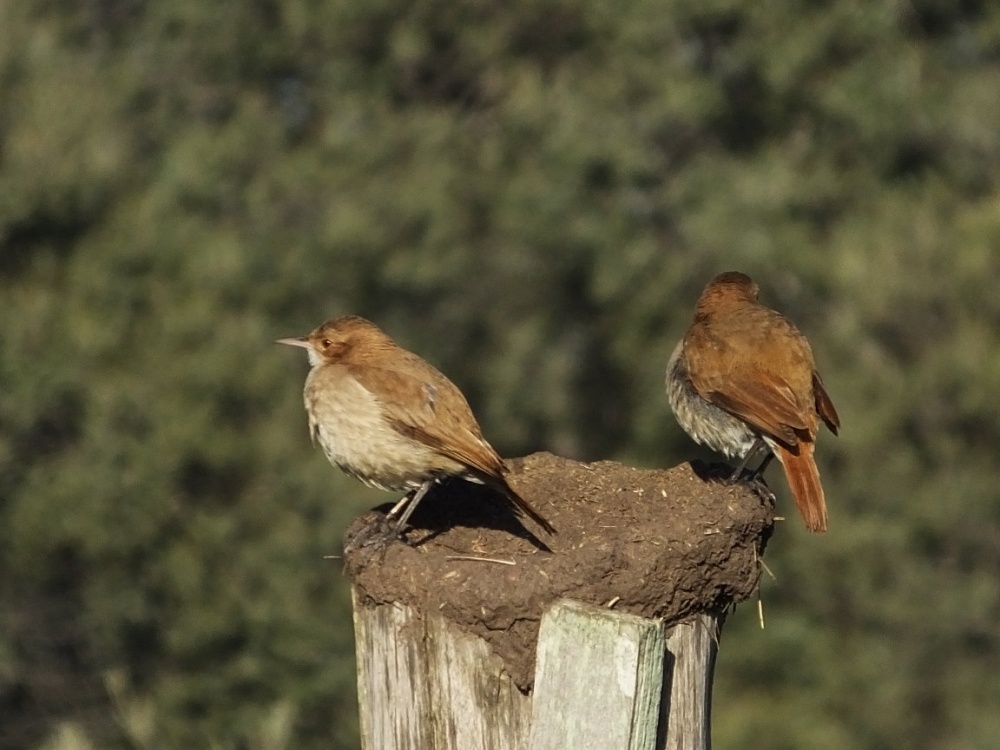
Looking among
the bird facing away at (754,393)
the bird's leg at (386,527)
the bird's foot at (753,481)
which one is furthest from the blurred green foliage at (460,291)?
the bird's leg at (386,527)

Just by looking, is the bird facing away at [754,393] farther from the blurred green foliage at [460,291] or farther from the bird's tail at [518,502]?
the blurred green foliage at [460,291]

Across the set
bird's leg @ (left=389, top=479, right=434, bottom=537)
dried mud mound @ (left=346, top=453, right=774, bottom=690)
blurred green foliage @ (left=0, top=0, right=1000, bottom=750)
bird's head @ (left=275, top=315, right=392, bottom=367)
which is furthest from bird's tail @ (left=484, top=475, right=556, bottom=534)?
blurred green foliage @ (left=0, top=0, right=1000, bottom=750)

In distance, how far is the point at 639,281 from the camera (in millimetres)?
22375

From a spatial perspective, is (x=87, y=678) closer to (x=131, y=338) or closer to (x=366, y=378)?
(x=131, y=338)

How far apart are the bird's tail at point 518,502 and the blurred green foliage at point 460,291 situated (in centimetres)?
842

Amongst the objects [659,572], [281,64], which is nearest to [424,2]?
[281,64]

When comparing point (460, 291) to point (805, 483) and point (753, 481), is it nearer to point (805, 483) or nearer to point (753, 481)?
point (805, 483)

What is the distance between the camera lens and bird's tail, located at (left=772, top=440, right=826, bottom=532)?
24.5ft

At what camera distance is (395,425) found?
7.03 metres

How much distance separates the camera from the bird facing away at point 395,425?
22.6 ft

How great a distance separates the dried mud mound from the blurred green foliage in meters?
8.23

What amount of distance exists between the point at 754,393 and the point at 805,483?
0.54 m

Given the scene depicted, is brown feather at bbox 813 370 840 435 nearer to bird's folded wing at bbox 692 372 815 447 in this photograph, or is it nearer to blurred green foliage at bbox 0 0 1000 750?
bird's folded wing at bbox 692 372 815 447

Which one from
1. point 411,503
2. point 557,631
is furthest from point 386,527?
point 557,631
